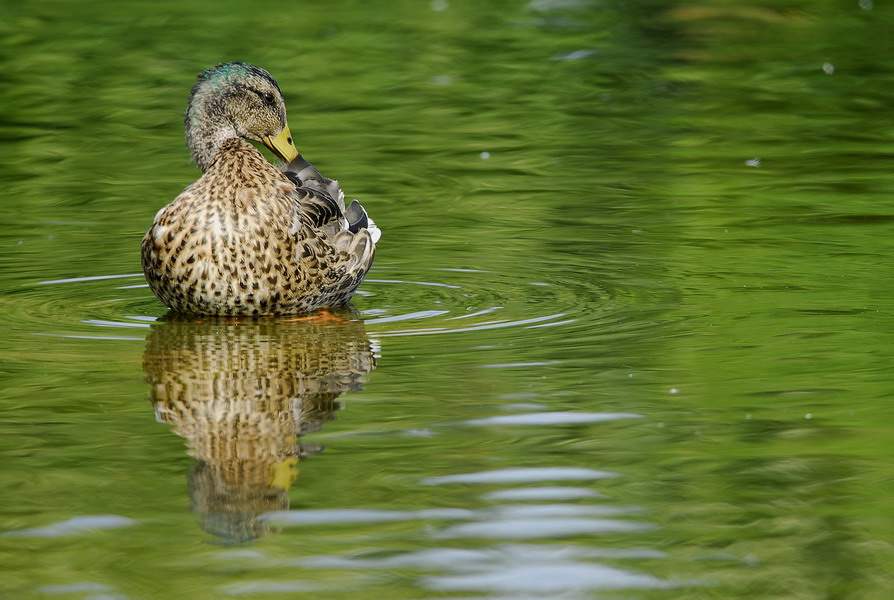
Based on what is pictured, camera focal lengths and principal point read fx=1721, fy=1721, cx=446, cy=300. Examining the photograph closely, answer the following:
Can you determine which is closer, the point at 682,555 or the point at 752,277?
the point at 682,555

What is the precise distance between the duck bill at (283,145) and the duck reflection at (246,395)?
48.8 inches

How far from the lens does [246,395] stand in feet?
22.0

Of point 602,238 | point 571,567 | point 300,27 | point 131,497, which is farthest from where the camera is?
point 300,27

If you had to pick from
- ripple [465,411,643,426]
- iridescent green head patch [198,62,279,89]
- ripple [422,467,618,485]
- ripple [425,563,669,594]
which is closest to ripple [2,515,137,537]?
ripple [422,467,618,485]

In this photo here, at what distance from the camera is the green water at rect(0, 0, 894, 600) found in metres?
5.00

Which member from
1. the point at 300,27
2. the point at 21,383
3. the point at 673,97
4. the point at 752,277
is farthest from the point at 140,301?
the point at 300,27

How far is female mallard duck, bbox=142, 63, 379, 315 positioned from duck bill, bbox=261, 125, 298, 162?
3.5 inches

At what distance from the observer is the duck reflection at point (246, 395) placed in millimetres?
5516

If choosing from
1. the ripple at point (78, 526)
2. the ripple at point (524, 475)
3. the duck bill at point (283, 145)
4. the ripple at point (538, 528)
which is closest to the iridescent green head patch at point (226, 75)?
the duck bill at point (283, 145)

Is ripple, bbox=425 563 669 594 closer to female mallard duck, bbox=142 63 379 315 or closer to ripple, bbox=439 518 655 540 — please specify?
ripple, bbox=439 518 655 540

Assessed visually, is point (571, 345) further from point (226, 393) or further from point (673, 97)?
point (673, 97)

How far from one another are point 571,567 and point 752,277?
4.27 metres

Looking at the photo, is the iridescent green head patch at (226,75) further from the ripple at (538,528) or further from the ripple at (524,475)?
the ripple at (538,528)

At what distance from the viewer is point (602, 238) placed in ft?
32.7
